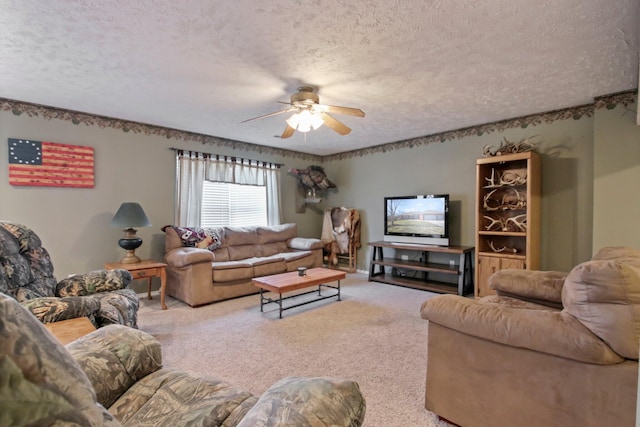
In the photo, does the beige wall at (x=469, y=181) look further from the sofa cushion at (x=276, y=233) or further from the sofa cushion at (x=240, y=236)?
the sofa cushion at (x=240, y=236)

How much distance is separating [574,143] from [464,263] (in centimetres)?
191

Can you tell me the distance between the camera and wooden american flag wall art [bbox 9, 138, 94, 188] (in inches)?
135

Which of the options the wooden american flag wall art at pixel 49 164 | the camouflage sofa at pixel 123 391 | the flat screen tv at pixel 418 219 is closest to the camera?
the camouflage sofa at pixel 123 391

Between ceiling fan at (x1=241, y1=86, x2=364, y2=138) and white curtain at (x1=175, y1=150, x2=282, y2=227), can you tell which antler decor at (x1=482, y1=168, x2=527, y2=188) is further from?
white curtain at (x1=175, y1=150, x2=282, y2=227)

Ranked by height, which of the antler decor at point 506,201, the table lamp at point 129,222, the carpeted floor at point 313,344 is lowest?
the carpeted floor at point 313,344

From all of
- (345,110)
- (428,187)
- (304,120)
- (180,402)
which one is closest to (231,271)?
(304,120)

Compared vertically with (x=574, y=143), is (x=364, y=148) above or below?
above

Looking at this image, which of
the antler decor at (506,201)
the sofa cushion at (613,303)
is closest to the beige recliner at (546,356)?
the sofa cushion at (613,303)

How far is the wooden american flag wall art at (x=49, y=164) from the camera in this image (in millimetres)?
3424

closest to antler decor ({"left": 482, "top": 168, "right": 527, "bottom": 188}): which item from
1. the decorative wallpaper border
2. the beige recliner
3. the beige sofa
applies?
the decorative wallpaper border

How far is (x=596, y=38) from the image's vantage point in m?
2.18

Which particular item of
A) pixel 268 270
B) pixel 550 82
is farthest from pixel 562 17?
pixel 268 270

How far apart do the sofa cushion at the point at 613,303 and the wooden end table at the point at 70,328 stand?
2.33 m

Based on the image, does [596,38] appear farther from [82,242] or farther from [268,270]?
[82,242]
